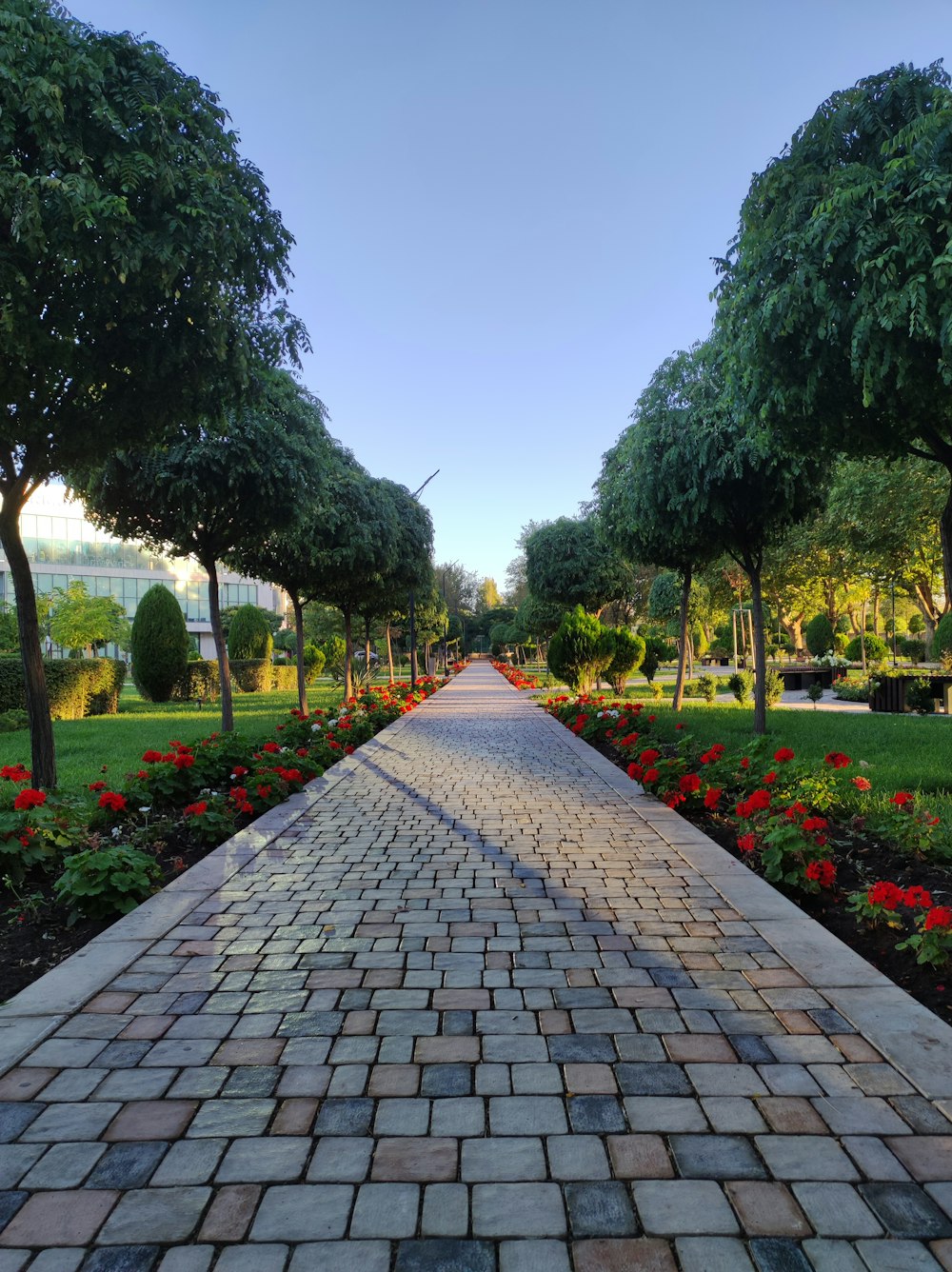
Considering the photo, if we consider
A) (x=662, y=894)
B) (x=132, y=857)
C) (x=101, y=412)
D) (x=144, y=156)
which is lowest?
(x=662, y=894)

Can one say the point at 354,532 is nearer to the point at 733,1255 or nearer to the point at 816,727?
the point at 816,727

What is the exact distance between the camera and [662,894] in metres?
4.17

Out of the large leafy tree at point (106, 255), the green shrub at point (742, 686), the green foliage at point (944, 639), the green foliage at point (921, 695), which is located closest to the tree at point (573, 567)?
the green shrub at point (742, 686)

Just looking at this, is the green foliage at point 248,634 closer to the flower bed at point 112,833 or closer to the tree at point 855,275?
the flower bed at point 112,833

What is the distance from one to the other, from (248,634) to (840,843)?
80.6 ft

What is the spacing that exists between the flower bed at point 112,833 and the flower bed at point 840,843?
3343 mm

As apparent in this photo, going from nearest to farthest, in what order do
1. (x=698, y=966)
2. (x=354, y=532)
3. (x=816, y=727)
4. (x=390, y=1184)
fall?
(x=390, y=1184) → (x=698, y=966) → (x=816, y=727) → (x=354, y=532)

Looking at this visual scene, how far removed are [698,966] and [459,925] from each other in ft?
3.70

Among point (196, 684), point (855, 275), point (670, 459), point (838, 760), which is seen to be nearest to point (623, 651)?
point (670, 459)

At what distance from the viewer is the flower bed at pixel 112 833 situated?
12.3 ft

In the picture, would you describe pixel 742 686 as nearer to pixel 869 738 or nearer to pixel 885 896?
pixel 869 738

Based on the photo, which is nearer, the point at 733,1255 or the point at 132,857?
the point at 733,1255

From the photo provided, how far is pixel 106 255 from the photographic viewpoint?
14.5ft

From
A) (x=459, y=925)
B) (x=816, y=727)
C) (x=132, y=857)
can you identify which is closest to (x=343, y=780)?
(x=132, y=857)
